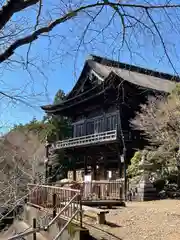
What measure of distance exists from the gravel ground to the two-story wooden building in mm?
10015

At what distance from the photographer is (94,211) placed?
977 cm

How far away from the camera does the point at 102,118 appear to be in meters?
25.2

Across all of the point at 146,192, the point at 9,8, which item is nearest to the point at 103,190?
the point at 146,192

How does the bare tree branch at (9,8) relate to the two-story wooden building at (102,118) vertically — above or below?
below

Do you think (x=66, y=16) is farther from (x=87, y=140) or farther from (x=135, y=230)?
(x=87, y=140)

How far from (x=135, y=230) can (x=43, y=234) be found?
316 cm

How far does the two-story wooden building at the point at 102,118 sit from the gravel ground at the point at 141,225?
10015 mm

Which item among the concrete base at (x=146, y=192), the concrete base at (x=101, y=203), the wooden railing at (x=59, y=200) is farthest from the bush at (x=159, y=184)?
the wooden railing at (x=59, y=200)

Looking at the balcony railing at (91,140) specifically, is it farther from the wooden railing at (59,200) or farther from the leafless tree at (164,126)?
the wooden railing at (59,200)

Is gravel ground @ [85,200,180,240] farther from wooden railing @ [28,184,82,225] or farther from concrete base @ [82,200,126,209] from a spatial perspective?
concrete base @ [82,200,126,209]

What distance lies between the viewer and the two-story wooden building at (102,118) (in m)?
21.5

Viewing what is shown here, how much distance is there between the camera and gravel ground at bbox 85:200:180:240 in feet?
26.5

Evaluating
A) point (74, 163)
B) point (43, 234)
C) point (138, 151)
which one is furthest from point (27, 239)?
point (74, 163)

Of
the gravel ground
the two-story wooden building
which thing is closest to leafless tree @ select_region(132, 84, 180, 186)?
the two-story wooden building
